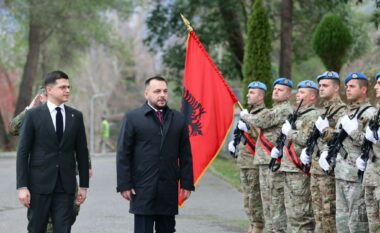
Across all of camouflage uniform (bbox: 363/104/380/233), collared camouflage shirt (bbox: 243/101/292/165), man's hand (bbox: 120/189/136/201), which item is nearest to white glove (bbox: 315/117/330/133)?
camouflage uniform (bbox: 363/104/380/233)

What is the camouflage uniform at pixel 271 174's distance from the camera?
10234mm

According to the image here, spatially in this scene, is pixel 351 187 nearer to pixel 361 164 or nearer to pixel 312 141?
pixel 361 164

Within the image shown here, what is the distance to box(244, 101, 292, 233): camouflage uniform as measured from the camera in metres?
10.2

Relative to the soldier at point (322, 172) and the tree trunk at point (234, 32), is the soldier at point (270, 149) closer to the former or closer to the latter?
the soldier at point (322, 172)

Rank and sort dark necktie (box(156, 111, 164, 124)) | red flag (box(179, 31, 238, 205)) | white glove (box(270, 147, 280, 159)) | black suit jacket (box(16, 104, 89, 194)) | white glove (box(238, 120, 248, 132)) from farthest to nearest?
white glove (box(238, 120, 248, 132)) < red flag (box(179, 31, 238, 205)) < white glove (box(270, 147, 280, 159)) < dark necktie (box(156, 111, 164, 124)) < black suit jacket (box(16, 104, 89, 194))

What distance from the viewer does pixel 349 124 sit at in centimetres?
835

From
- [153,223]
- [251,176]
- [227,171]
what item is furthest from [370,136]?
[227,171]

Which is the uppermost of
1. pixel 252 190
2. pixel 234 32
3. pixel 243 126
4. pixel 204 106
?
pixel 234 32

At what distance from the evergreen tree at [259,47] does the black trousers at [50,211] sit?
38.8ft

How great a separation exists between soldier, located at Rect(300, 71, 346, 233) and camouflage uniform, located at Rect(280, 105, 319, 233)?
0.87ft

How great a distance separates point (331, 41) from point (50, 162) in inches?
526

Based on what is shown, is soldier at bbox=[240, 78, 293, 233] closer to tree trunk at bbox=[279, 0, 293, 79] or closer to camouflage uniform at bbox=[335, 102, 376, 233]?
camouflage uniform at bbox=[335, 102, 376, 233]

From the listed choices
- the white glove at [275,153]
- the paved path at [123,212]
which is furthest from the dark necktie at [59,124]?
the paved path at [123,212]

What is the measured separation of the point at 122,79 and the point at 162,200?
6895cm
